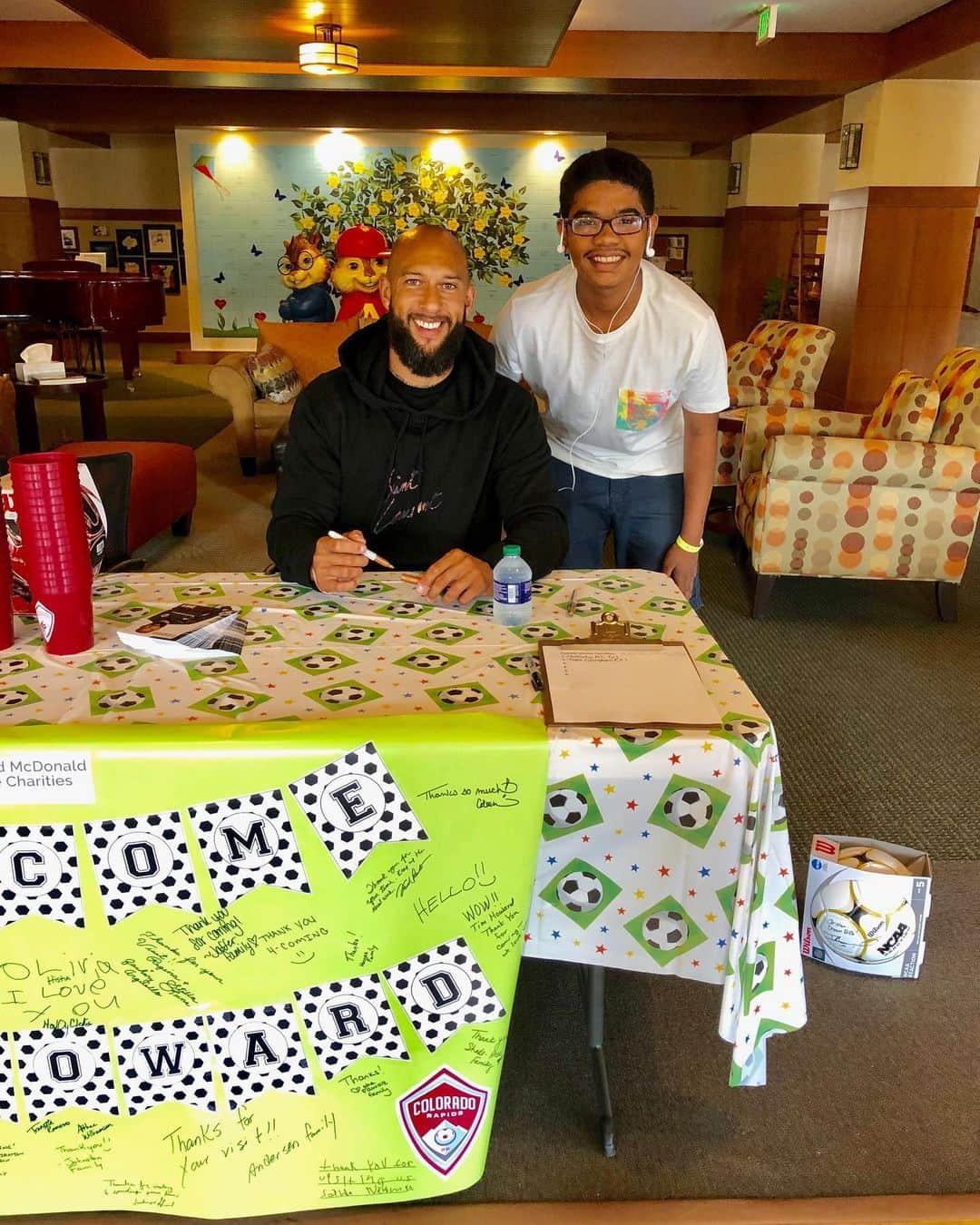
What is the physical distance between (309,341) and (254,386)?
563 mm

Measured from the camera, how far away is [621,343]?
6.91 feet

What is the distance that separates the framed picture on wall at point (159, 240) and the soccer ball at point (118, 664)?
13.1 meters

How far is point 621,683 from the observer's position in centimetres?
131

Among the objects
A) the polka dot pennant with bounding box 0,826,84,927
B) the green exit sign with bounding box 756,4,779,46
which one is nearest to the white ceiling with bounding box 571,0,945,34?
the green exit sign with bounding box 756,4,779,46

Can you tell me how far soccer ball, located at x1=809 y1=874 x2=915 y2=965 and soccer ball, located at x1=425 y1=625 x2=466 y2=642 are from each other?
35.8 inches

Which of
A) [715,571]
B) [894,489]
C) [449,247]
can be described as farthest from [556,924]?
[715,571]

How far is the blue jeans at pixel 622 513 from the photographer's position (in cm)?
232

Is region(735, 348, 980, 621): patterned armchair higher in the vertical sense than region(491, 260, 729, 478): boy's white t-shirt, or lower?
lower

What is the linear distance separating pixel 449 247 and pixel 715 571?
9.03 ft

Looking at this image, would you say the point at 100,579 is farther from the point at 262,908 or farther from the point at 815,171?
the point at 815,171

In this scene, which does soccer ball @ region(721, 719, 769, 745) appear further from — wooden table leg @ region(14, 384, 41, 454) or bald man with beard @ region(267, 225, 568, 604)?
wooden table leg @ region(14, 384, 41, 454)

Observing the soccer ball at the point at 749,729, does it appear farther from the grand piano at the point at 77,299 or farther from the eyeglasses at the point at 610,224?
the grand piano at the point at 77,299

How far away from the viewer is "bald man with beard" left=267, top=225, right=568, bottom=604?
6.24 ft

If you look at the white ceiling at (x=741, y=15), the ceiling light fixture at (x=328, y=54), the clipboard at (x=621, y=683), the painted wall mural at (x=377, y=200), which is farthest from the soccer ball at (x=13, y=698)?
the painted wall mural at (x=377, y=200)
